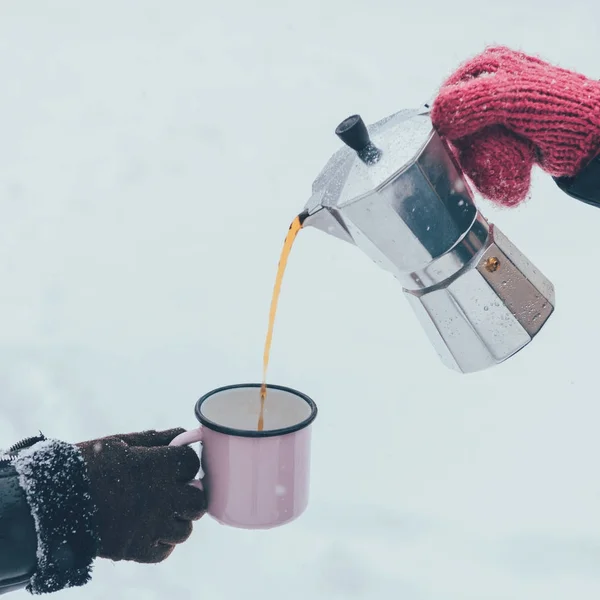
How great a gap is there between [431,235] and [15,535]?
58 centimetres

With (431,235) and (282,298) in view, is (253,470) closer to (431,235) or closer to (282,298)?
(431,235)

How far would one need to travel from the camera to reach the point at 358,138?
695 mm

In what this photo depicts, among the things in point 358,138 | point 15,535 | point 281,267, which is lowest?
point 15,535

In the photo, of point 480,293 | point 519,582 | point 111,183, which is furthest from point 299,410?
point 111,183

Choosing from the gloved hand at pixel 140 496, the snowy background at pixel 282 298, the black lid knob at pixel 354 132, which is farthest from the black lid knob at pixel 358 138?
the snowy background at pixel 282 298

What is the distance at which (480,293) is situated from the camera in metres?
0.77

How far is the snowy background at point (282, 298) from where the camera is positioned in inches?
49.2

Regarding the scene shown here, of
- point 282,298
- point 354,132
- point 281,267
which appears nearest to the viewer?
point 354,132

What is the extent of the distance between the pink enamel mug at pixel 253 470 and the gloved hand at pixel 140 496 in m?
0.03

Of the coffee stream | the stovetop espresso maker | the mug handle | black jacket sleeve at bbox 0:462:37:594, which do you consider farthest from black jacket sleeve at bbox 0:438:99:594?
the stovetop espresso maker

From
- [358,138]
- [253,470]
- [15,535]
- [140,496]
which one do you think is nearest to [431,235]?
[358,138]

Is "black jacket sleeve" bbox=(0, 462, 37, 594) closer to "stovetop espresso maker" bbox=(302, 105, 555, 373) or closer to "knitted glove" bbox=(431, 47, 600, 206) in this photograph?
"stovetop espresso maker" bbox=(302, 105, 555, 373)

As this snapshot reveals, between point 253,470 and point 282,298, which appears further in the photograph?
point 282,298

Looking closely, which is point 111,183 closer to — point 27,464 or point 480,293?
point 27,464
